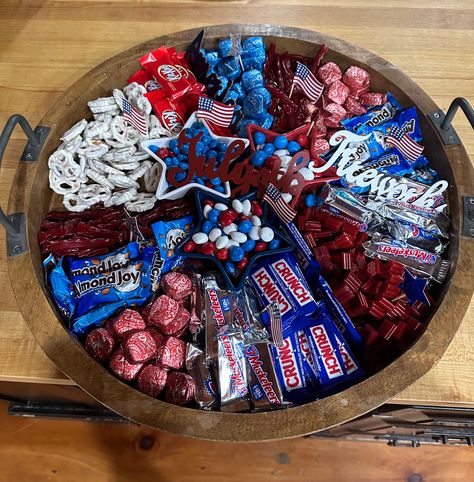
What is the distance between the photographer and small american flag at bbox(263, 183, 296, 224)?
129 centimetres

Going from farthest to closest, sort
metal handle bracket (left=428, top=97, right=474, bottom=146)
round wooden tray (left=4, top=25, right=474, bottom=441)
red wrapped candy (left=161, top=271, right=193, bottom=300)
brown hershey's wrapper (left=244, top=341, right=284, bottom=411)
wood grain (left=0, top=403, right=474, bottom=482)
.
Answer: wood grain (left=0, top=403, right=474, bottom=482) → metal handle bracket (left=428, top=97, right=474, bottom=146) → red wrapped candy (left=161, top=271, right=193, bottom=300) → brown hershey's wrapper (left=244, top=341, right=284, bottom=411) → round wooden tray (left=4, top=25, right=474, bottom=441)

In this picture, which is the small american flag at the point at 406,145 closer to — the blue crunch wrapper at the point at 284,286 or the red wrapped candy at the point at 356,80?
the red wrapped candy at the point at 356,80

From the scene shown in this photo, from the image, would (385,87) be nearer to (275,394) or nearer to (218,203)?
(218,203)

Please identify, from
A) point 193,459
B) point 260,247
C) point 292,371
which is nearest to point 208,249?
point 260,247

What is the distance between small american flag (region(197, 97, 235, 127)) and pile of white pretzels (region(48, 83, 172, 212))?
5.5 inches

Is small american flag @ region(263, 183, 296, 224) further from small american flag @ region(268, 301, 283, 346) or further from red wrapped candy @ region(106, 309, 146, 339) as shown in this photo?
red wrapped candy @ region(106, 309, 146, 339)

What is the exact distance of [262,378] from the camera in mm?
1154

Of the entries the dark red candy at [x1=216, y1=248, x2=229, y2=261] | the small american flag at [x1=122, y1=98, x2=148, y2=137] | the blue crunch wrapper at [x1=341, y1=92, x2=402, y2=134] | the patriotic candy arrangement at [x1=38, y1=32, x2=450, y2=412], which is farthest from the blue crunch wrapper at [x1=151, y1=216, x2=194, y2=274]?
the blue crunch wrapper at [x1=341, y1=92, x2=402, y2=134]

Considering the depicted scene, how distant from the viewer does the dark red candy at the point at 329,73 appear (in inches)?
60.6

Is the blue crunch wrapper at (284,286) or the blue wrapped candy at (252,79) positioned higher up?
the blue wrapped candy at (252,79)

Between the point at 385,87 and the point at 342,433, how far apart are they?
125 centimetres

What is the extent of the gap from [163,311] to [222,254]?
217 mm

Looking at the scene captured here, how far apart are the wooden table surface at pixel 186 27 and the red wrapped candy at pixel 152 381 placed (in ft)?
2.50

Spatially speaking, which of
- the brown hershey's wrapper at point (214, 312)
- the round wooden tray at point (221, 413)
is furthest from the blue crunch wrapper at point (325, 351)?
the brown hershey's wrapper at point (214, 312)
